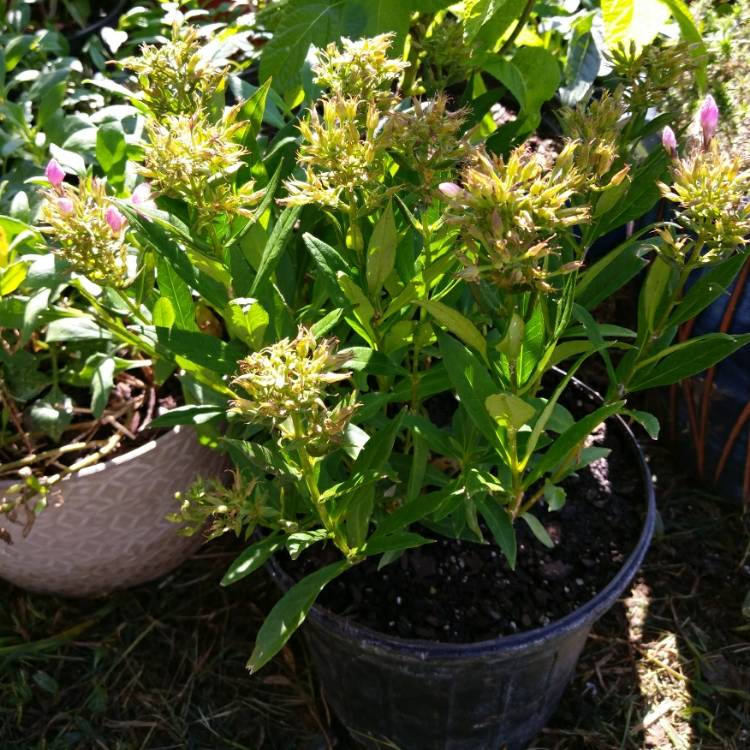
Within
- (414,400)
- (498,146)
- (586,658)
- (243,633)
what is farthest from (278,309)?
(586,658)

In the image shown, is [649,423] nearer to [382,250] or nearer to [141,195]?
[382,250]

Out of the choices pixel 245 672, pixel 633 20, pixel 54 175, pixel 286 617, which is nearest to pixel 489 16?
pixel 633 20

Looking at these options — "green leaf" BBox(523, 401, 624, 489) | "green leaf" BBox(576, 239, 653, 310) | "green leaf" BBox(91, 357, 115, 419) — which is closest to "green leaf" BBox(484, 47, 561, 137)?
"green leaf" BBox(576, 239, 653, 310)

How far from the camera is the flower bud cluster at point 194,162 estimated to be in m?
0.80

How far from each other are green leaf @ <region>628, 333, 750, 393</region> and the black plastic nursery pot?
25 centimetres

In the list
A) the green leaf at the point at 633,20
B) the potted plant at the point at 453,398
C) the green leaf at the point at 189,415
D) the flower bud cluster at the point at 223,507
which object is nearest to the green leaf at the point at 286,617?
the potted plant at the point at 453,398

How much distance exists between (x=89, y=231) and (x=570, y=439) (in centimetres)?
57

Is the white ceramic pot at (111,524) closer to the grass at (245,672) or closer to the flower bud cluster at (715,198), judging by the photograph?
the grass at (245,672)

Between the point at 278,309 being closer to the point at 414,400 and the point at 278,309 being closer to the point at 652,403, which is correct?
the point at 414,400

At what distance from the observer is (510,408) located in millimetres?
882

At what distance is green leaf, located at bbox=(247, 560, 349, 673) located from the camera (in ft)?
3.33

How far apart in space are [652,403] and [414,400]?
757 millimetres

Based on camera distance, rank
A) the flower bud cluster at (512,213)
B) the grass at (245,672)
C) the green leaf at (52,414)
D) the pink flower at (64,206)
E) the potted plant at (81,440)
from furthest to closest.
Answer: the grass at (245,672) → the green leaf at (52,414) → the potted plant at (81,440) → the pink flower at (64,206) → the flower bud cluster at (512,213)

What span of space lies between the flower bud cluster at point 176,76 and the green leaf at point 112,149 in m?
0.30
